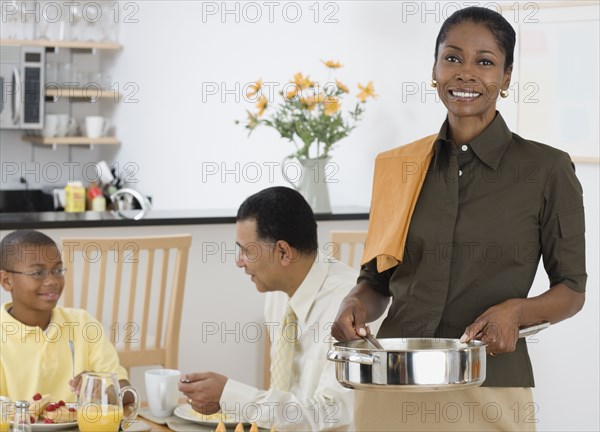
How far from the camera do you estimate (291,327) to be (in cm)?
211

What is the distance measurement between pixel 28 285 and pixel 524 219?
4.27 ft

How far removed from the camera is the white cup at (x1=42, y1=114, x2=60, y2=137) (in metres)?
5.54

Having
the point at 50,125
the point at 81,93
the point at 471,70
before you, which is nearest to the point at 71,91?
the point at 81,93

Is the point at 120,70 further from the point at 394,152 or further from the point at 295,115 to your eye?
the point at 394,152

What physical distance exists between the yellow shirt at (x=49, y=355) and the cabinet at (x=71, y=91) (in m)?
3.24

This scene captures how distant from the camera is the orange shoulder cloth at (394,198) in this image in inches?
58.2

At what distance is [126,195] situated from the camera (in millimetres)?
5328

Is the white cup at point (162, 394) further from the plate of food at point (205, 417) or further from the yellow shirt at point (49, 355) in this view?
the yellow shirt at point (49, 355)

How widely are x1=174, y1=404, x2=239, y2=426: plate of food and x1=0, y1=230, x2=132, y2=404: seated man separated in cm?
27

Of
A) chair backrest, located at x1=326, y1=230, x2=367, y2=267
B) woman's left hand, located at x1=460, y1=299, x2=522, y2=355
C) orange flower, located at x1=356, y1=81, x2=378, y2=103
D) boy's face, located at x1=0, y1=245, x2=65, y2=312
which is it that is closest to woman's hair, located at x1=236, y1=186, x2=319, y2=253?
boy's face, located at x1=0, y1=245, x2=65, y2=312

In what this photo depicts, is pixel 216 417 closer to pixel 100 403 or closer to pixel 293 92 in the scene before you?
pixel 100 403

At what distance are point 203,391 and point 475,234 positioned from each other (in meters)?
0.70

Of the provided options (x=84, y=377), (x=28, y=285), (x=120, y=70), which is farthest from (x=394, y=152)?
(x=120, y=70)

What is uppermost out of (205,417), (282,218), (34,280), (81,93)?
(81,93)
